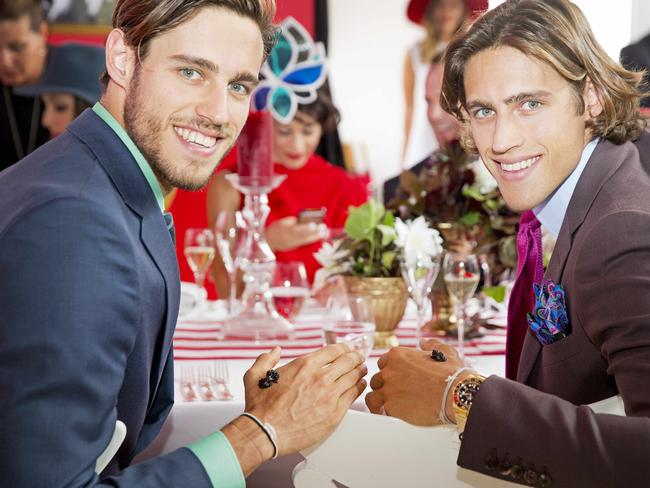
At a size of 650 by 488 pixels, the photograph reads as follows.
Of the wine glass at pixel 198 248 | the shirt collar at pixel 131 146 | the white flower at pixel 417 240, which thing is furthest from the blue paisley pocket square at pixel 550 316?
the wine glass at pixel 198 248

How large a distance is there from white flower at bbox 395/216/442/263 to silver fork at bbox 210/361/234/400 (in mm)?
568

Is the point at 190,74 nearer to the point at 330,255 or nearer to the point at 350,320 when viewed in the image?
the point at 350,320

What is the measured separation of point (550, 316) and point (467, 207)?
109 cm

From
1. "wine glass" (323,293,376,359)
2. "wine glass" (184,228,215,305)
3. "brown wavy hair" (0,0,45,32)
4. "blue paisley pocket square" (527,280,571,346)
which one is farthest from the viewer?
"brown wavy hair" (0,0,45,32)

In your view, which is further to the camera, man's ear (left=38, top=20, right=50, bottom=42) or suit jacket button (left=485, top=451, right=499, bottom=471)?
man's ear (left=38, top=20, right=50, bottom=42)

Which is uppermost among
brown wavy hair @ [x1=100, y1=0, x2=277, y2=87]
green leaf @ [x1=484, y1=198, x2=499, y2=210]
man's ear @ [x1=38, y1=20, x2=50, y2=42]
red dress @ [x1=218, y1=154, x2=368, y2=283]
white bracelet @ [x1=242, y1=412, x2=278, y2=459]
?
brown wavy hair @ [x1=100, y1=0, x2=277, y2=87]

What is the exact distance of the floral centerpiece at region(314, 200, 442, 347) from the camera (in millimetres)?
2332

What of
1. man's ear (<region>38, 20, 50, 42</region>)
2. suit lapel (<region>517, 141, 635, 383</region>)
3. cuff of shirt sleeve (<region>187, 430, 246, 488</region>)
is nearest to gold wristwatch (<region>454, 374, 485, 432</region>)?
suit lapel (<region>517, 141, 635, 383</region>)

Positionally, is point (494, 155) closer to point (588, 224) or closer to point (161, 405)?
point (588, 224)

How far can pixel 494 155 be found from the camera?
1653 millimetres

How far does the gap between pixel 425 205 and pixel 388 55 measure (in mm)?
3470

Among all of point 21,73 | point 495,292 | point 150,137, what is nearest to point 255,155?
point 495,292

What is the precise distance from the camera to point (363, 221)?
2361 mm

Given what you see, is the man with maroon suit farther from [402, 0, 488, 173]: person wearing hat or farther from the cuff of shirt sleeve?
[402, 0, 488, 173]: person wearing hat
